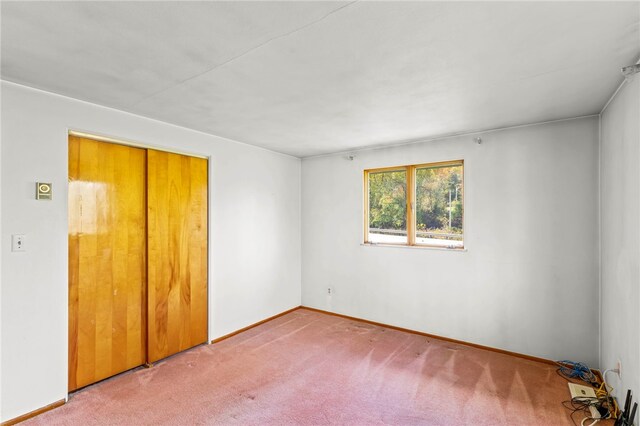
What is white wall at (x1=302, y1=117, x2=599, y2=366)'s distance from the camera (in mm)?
2992

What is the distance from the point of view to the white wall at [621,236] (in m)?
1.96

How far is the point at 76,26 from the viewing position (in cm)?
152

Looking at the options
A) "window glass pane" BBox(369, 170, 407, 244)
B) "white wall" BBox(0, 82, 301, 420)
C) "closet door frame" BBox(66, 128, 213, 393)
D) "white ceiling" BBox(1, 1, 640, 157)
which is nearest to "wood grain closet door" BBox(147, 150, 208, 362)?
"closet door frame" BBox(66, 128, 213, 393)

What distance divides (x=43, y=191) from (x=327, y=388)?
2816 mm

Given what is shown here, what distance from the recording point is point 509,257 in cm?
→ 333

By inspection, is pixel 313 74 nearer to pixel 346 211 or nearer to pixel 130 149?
pixel 130 149

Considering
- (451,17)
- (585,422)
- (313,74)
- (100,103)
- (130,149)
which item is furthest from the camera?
(130,149)

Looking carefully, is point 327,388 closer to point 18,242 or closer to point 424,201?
point 424,201

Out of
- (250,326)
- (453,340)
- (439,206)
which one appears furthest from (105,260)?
(453,340)

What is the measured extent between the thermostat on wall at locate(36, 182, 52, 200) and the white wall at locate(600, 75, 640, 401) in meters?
4.15

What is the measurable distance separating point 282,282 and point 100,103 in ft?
10.5

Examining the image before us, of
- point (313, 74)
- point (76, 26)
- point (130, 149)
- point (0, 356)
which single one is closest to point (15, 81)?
point (130, 149)

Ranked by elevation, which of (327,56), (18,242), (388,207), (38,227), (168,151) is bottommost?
(18,242)

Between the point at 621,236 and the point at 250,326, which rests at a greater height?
the point at 621,236
